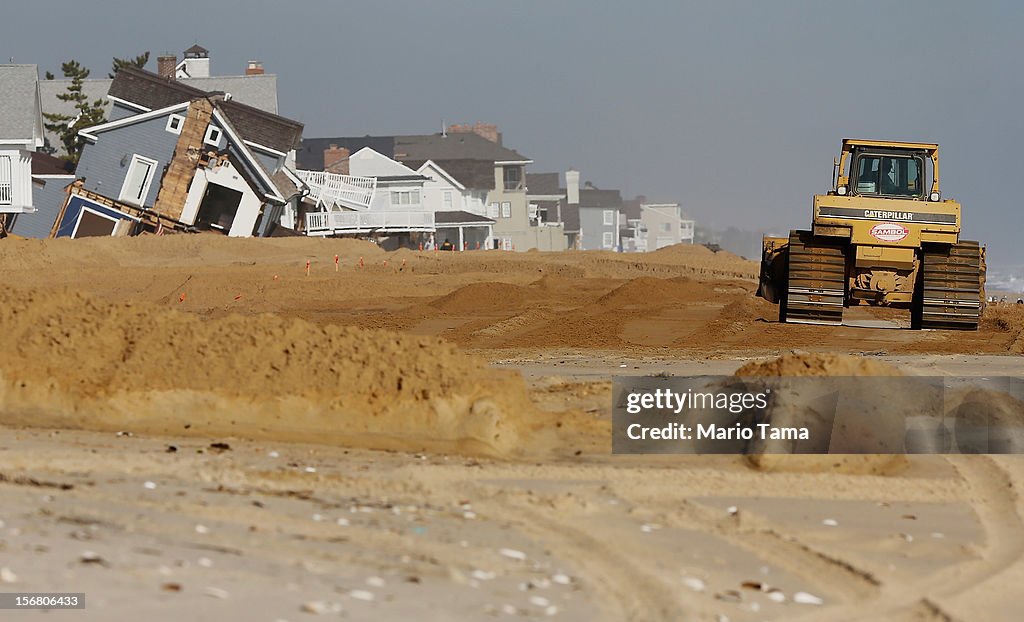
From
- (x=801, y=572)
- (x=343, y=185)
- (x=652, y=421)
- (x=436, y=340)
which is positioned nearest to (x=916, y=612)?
(x=801, y=572)

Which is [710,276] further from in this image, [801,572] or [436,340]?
[801,572]

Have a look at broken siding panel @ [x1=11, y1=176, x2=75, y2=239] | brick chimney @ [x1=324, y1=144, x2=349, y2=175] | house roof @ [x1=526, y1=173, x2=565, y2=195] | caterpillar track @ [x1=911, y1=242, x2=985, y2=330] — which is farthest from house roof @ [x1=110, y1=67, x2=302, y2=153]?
house roof @ [x1=526, y1=173, x2=565, y2=195]

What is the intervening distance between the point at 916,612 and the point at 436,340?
20.2 ft

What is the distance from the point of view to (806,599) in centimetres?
641

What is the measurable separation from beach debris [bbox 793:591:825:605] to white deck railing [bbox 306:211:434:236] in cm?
5594

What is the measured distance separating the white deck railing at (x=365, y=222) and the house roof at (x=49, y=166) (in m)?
11.1

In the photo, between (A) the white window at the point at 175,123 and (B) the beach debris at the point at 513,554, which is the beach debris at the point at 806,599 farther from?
(A) the white window at the point at 175,123

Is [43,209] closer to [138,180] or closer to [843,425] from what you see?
[138,180]

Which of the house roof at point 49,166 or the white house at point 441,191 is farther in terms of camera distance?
the white house at point 441,191

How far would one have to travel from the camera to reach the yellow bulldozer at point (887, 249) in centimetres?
1977

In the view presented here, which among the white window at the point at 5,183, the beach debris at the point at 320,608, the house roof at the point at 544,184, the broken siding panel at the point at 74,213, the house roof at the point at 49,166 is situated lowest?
the beach debris at the point at 320,608

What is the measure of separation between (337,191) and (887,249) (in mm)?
47472

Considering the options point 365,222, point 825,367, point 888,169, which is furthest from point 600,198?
point 825,367

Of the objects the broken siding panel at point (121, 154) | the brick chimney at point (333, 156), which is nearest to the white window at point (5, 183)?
the broken siding panel at point (121, 154)
